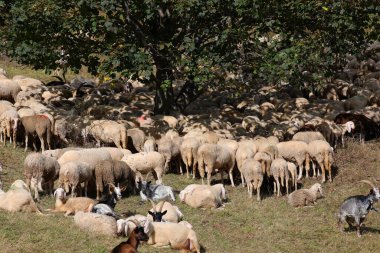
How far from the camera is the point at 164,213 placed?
14.8 meters

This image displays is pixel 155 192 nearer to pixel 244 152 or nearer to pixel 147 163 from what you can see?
pixel 147 163

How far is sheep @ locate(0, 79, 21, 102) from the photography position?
2698 cm

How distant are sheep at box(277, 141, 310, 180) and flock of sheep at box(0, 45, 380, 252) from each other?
33mm

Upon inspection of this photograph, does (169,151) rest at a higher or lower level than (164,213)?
higher

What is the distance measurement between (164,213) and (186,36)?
10.8 meters

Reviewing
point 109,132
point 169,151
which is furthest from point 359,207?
point 109,132

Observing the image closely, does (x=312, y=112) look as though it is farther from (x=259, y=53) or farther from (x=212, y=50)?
(x=212, y=50)

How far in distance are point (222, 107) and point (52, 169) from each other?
1153 centimetres

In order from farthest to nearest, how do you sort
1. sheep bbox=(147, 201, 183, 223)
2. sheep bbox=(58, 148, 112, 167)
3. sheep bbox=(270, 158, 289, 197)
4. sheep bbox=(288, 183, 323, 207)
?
sheep bbox=(270, 158, 289, 197) → sheep bbox=(58, 148, 112, 167) → sheep bbox=(288, 183, 323, 207) → sheep bbox=(147, 201, 183, 223)

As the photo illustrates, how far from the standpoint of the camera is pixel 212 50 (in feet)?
76.0

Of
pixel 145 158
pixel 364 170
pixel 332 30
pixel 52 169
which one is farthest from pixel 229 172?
pixel 332 30

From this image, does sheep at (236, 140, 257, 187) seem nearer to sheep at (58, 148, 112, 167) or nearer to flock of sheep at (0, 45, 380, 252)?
flock of sheep at (0, 45, 380, 252)

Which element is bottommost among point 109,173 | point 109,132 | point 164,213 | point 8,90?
point 164,213

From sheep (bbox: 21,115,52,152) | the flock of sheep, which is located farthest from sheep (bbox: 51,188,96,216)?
sheep (bbox: 21,115,52,152)
